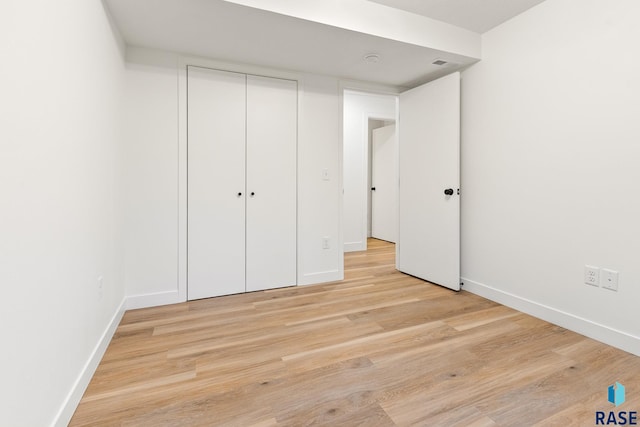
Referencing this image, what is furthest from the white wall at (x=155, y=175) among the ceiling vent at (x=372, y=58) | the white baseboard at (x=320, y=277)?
the white baseboard at (x=320, y=277)

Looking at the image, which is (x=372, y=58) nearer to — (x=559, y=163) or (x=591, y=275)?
(x=559, y=163)

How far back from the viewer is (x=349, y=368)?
1.66 m

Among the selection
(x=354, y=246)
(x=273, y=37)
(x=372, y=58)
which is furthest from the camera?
(x=354, y=246)

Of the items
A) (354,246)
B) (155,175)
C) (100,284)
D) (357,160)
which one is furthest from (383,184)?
(100,284)

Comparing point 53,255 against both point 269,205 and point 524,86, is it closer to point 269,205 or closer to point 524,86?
point 269,205

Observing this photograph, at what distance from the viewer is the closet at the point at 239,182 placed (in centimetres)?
263

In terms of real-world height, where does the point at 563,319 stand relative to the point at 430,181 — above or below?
below

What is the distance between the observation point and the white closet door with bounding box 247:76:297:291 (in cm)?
282

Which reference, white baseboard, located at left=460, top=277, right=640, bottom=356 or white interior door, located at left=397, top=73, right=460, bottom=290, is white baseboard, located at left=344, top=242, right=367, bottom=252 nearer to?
white interior door, located at left=397, top=73, right=460, bottom=290

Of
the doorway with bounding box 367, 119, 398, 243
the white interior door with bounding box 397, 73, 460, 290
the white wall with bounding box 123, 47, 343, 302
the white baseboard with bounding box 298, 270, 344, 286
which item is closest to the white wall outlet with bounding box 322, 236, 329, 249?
the white baseboard with bounding box 298, 270, 344, 286

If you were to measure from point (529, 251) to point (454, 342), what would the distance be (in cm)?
102

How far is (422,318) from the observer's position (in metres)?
2.30

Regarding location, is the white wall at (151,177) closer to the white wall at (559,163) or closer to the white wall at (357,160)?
the white wall at (559,163)

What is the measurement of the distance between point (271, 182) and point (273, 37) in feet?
3.87
